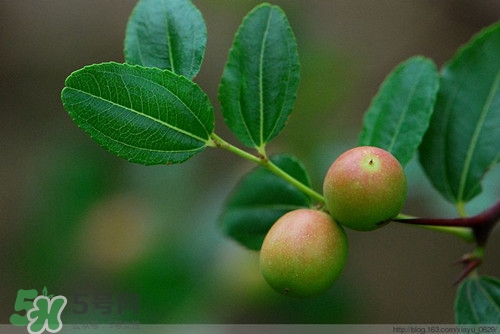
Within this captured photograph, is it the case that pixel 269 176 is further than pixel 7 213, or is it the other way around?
pixel 7 213

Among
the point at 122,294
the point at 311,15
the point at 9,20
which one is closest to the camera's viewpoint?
the point at 122,294

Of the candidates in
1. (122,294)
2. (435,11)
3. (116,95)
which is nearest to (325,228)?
(116,95)

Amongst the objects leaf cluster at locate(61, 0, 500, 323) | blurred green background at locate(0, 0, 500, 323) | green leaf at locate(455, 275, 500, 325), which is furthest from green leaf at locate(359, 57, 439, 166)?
blurred green background at locate(0, 0, 500, 323)

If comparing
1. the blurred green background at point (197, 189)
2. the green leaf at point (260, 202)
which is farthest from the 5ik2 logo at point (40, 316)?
the green leaf at point (260, 202)

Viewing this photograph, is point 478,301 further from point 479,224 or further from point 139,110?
point 139,110

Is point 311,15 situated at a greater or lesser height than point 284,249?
greater

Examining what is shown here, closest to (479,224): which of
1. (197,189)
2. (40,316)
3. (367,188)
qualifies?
(367,188)

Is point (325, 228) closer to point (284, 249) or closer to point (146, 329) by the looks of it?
point (284, 249)

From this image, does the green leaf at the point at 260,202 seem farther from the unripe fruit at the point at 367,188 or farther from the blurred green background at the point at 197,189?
the blurred green background at the point at 197,189
